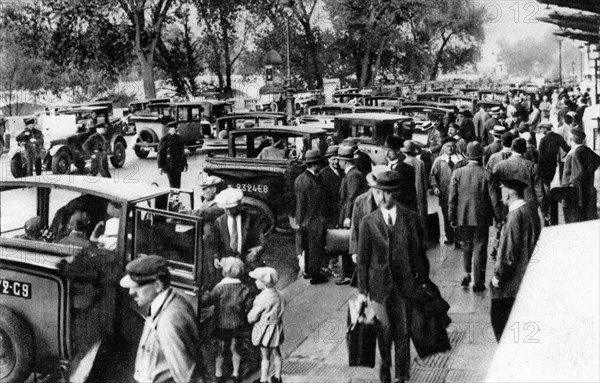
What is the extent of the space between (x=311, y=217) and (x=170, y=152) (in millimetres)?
4381

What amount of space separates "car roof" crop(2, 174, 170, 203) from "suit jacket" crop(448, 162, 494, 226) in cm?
334

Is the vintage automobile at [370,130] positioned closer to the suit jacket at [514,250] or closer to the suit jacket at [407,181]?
the suit jacket at [407,181]

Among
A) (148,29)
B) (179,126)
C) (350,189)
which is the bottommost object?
(350,189)

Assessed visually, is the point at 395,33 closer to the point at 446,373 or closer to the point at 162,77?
the point at 162,77

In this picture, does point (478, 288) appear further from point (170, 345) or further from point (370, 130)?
point (370, 130)

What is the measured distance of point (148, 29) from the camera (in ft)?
93.4

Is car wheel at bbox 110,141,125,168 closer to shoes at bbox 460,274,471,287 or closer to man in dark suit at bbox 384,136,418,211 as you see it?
man in dark suit at bbox 384,136,418,211

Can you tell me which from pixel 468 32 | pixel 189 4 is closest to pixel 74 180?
pixel 189 4

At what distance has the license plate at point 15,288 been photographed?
16.1 ft

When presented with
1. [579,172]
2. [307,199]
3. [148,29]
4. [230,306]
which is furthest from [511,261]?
[148,29]

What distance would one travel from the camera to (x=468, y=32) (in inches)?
1914

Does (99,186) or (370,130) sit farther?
(370,130)

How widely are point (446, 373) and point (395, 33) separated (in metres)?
38.7

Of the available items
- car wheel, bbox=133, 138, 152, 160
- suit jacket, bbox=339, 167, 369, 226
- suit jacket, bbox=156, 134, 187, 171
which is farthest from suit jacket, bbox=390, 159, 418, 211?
car wheel, bbox=133, 138, 152, 160
